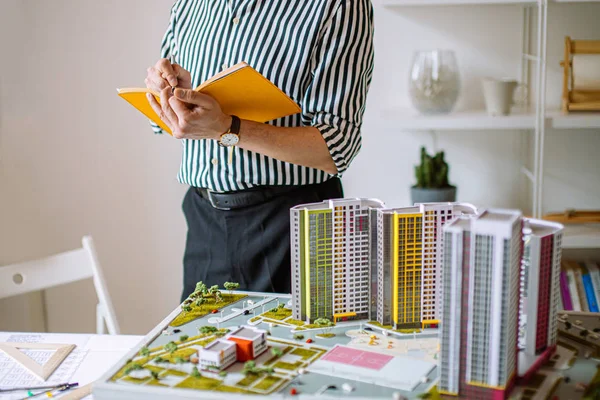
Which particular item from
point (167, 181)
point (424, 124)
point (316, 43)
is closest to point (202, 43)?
point (316, 43)

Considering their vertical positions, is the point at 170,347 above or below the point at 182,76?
below

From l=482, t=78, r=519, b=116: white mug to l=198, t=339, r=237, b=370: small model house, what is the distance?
151 cm

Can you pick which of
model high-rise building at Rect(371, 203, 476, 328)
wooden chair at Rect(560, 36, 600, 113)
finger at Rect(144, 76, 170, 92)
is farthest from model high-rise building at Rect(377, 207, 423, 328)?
wooden chair at Rect(560, 36, 600, 113)

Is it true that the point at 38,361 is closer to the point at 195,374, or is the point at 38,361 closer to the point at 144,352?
the point at 144,352

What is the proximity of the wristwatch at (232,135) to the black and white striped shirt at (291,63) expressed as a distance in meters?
0.17

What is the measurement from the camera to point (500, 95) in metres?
2.28

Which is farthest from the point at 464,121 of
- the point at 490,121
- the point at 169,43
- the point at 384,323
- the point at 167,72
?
the point at 384,323

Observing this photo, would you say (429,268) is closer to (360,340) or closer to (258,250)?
(360,340)

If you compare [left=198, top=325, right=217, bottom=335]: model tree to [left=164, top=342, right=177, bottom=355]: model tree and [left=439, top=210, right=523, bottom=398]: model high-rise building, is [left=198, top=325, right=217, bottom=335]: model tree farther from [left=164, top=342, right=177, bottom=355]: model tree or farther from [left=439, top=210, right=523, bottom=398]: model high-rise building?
[left=439, top=210, right=523, bottom=398]: model high-rise building

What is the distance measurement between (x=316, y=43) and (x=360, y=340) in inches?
29.9

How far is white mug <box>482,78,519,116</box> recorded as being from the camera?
2266 mm

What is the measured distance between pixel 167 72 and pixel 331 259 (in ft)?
1.95

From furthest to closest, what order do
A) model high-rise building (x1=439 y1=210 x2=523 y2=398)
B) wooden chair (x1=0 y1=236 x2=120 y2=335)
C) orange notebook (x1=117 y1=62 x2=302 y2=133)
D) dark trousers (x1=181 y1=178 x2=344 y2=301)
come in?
wooden chair (x1=0 y1=236 x2=120 y2=335) → dark trousers (x1=181 y1=178 x2=344 y2=301) → orange notebook (x1=117 y1=62 x2=302 y2=133) → model high-rise building (x1=439 y1=210 x2=523 y2=398)

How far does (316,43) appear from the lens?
1.63 m
